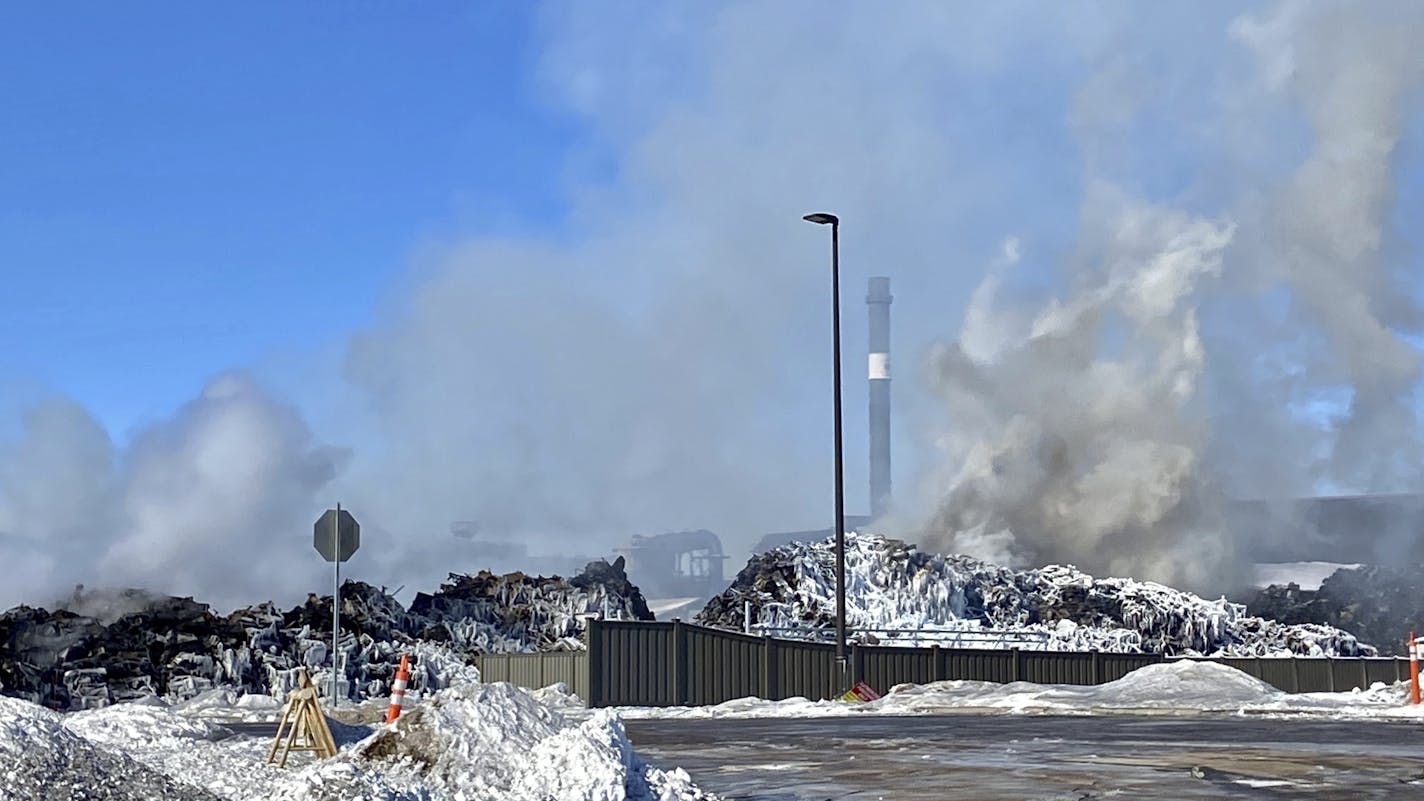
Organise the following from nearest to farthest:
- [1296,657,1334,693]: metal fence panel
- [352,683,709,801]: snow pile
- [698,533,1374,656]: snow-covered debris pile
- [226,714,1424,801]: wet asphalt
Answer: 1. [352,683,709,801]: snow pile
2. [226,714,1424,801]: wet asphalt
3. [1296,657,1334,693]: metal fence panel
4. [698,533,1374,656]: snow-covered debris pile

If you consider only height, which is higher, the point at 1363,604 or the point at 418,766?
the point at 1363,604

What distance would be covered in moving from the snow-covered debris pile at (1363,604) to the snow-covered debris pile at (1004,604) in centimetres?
674

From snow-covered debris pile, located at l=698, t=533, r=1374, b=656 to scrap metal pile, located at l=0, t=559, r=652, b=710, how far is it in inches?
446

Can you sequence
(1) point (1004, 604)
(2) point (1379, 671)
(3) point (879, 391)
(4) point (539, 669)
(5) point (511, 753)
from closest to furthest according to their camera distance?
(5) point (511, 753), (4) point (539, 669), (2) point (1379, 671), (1) point (1004, 604), (3) point (879, 391)

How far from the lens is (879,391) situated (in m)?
98.8

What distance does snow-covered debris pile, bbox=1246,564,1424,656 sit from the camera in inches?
2419

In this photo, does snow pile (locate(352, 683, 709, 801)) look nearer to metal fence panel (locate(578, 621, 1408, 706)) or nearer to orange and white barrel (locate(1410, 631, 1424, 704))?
orange and white barrel (locate(1410, 631, 1424, 704))

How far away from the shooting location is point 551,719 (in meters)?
11.9

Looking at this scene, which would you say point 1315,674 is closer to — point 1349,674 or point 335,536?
point 1349,674

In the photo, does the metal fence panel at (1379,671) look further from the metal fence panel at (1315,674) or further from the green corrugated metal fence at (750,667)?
the metal fence panel at (1315,674)

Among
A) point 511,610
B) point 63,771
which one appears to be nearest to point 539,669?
point 511,610

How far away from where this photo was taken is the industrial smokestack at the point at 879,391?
9738 cm

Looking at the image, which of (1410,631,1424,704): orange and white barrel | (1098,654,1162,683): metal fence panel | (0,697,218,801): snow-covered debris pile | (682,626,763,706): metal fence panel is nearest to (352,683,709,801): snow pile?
(0,697,218,801): snow-covered debris pile

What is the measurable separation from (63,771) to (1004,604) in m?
45.2
